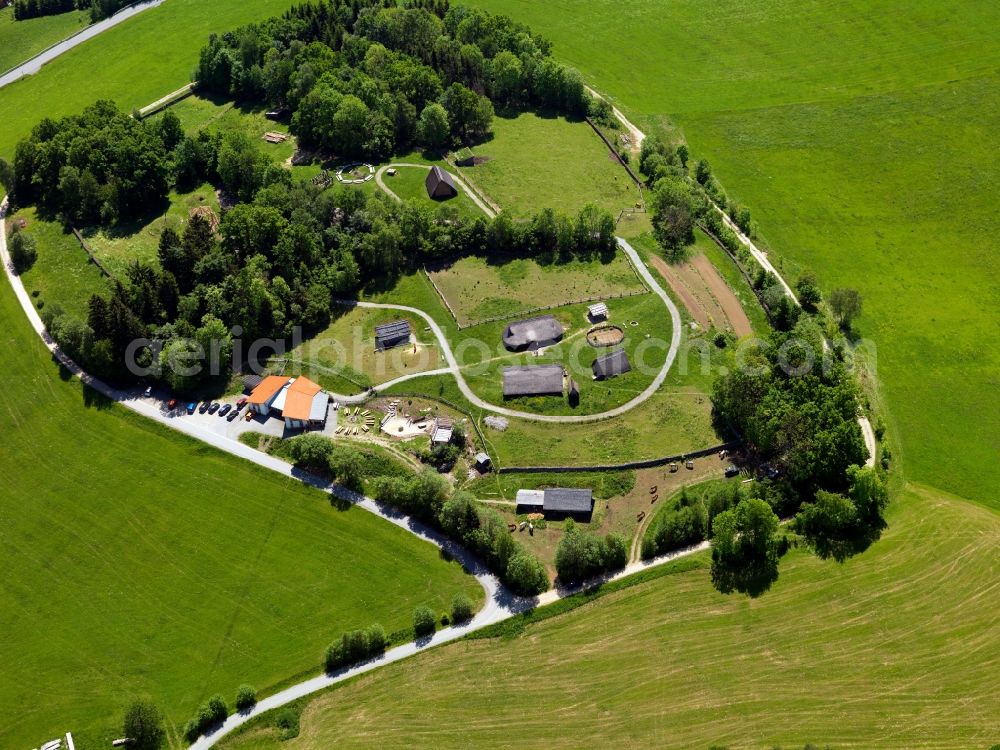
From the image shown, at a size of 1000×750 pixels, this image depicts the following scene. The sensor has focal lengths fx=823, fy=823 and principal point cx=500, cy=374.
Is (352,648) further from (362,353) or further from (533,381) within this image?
(362,353)

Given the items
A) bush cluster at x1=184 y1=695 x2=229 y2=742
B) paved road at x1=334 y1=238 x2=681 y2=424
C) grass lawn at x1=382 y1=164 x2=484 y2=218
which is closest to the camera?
bush cluster at x1=184 y1=695 x2=229 y2=742

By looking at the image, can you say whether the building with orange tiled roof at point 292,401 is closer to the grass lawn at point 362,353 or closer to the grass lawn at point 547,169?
the grass lawn at point 362,353

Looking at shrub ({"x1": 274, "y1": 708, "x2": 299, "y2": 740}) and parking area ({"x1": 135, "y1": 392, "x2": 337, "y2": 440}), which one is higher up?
parking area ({"x1": 135, "y1": 392, "x2": 337, "y2": 440})

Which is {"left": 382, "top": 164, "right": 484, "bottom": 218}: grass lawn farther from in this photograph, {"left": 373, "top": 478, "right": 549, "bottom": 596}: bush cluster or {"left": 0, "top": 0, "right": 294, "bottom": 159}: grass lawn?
{"left": 0, "top": 0, "right": 294, "bottom": 159}: grass lawn

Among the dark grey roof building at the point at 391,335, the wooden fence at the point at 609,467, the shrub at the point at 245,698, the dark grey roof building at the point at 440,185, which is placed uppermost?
the dark grey roof building at the point at 440,185

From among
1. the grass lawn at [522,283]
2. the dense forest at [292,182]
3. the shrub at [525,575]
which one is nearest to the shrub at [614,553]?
the shrub at [525,575]

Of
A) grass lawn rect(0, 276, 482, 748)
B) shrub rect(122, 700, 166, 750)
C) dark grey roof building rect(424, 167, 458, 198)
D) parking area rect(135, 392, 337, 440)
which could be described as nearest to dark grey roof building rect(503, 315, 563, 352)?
parking area rect(135, 392, 337, 440)

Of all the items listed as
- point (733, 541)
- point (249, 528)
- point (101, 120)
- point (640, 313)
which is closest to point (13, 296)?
point (101, 120)
